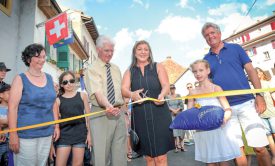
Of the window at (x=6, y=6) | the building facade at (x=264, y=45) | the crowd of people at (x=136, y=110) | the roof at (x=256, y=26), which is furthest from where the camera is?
the roof at (x=256, y=26)

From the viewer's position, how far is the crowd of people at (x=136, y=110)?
104 inches

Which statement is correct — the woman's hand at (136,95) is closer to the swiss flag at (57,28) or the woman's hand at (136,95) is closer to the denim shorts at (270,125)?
the denim shorts at (270,125)

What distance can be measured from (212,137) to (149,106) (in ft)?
3.05

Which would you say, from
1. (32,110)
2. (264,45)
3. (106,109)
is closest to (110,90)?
(106,109)

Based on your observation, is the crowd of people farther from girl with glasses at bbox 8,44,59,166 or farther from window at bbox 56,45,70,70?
window at bbox 56,45,70,70

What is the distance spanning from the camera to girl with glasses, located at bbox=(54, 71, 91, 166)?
3.36 m

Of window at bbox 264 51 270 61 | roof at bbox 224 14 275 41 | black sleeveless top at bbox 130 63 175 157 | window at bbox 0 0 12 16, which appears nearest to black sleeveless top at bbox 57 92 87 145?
black sleeveless top at bbox 130 63 175 157

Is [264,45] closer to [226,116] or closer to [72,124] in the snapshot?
[226,116]

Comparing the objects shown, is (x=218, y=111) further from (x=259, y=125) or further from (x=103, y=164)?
(x=103, y=164)

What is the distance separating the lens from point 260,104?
3.03 m

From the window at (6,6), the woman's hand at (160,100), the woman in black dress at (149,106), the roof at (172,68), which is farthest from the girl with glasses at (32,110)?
the roof at (172,68)

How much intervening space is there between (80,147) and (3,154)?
140cm

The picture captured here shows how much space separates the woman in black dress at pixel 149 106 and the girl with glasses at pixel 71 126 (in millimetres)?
1060

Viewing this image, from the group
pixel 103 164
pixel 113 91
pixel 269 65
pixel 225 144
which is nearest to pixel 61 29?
pixel 113 91
